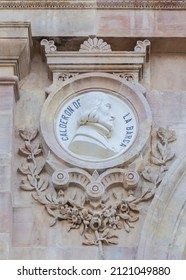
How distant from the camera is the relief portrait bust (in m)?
14.8

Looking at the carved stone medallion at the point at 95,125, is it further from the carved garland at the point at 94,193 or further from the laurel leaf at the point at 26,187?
the laurel leaf at the point at 26,187

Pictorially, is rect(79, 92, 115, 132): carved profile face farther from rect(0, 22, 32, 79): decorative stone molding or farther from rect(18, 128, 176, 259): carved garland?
rect(0, 22, 32, 79): decorative stone molding

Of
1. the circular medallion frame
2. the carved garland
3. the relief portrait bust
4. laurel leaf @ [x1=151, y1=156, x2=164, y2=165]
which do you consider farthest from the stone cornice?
laurel leaf @ [x1=151, y1=156, x2=164, y2=165]

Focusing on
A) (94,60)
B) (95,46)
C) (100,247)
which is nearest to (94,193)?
(100,247)

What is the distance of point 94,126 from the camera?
1488 centimetres

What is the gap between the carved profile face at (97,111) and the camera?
585 inches

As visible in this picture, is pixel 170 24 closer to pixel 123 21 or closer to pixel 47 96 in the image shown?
pixel 123 21

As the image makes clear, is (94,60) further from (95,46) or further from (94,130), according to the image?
(94,130)

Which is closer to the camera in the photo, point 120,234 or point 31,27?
point 120,234

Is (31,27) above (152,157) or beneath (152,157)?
above

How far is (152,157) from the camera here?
48.5ft

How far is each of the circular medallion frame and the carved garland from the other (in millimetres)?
194
